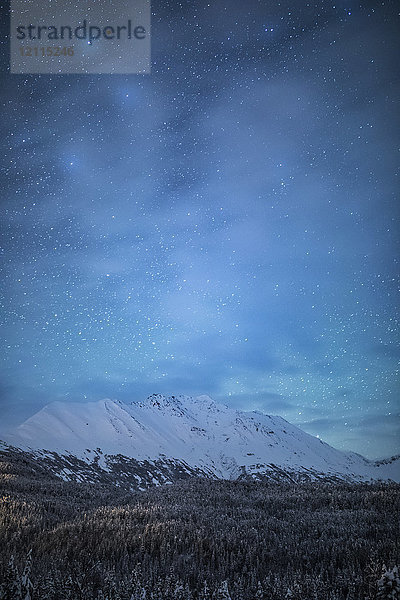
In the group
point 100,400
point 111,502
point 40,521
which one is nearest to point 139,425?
point 100,400

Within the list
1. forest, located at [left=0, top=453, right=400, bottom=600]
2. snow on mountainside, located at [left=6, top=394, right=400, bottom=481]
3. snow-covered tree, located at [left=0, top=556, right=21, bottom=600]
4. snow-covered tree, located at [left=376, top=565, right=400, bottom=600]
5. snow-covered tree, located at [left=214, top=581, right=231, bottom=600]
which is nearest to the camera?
snow-covered tree, located at [left=376, top=565, right=400, bottom=600]

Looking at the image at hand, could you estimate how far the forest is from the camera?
586 centimetres

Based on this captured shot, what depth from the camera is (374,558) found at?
7.97m

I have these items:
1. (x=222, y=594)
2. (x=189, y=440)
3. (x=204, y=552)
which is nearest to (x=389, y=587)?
(x=222, y=594)

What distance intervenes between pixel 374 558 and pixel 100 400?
11873 centimetres

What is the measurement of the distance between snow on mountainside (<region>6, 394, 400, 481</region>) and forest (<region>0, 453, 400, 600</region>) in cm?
4206

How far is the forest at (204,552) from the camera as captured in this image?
231 inches

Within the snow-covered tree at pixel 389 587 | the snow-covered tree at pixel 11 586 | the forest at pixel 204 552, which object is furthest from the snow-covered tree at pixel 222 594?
the snow-covered tree at pixel 11 586

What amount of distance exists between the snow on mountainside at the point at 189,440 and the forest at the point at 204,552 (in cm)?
4206

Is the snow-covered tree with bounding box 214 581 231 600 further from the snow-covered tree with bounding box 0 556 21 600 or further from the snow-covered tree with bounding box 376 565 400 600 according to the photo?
the snow-covered tree with bounding box 0 556 21 600

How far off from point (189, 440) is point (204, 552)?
12837 centimetres

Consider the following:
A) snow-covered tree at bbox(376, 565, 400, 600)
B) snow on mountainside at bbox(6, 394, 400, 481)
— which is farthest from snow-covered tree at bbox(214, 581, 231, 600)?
snow on mountainside at bbox(6, 394, 400, 481)

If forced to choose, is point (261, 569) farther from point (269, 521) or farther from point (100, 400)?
point (100, 400)

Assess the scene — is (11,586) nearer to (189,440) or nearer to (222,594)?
(222,594)
